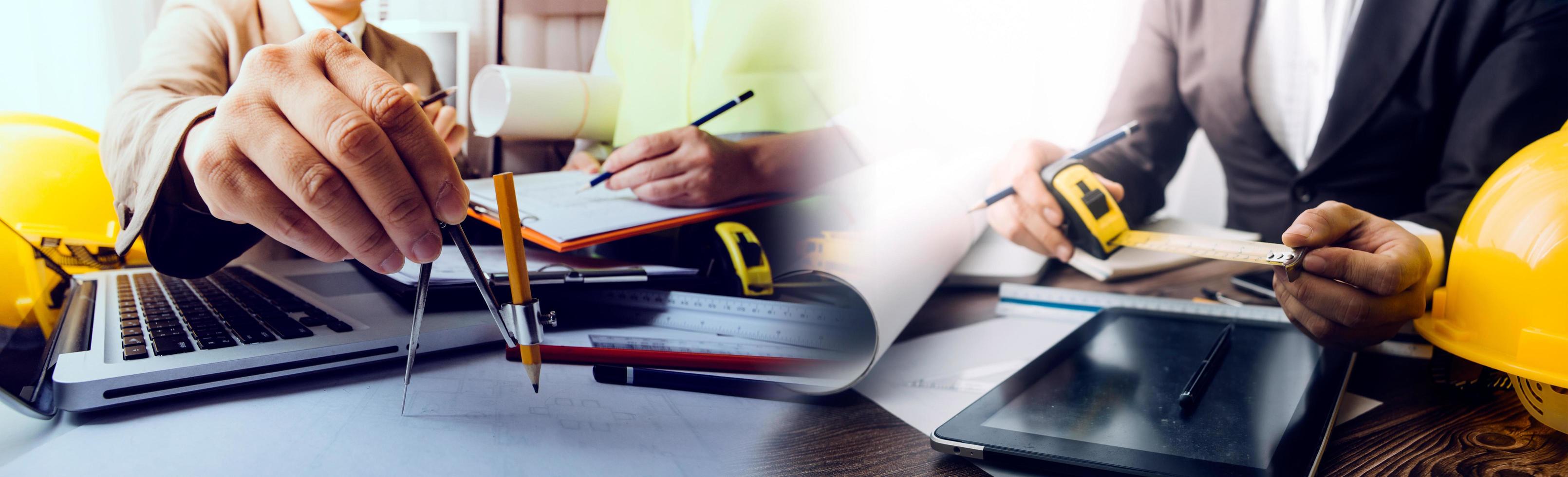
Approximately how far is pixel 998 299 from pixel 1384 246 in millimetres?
314

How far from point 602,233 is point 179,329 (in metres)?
0.19

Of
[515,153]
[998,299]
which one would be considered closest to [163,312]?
[515,153]

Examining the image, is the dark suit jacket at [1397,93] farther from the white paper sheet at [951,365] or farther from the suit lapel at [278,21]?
the suit lapel at [278,21]

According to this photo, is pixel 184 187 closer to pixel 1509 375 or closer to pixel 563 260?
pixel 563 260

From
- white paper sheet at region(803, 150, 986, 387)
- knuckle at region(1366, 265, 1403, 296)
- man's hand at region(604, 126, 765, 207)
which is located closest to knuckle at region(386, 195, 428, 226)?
man's hand at region(604, 126, 765, 207)

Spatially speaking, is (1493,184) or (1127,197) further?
(1127,197)

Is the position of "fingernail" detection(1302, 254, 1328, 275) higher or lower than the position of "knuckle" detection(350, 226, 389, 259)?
lower

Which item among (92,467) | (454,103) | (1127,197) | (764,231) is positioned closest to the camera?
(92,467)

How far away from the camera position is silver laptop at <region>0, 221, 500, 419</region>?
0.95ft

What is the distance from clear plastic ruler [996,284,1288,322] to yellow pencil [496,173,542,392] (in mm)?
454

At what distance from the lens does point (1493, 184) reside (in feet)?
1.35

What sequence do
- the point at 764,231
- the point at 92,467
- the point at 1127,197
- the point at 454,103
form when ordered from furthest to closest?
the point at 1127,197
the point at 764,231
the point at 454,103
the point at 92,467

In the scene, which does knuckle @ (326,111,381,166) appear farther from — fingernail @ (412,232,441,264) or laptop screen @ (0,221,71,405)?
laptop screen @ (0,221,71,405)

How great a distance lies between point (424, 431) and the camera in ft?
1.00
